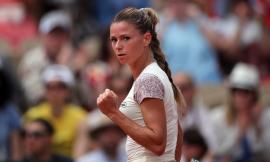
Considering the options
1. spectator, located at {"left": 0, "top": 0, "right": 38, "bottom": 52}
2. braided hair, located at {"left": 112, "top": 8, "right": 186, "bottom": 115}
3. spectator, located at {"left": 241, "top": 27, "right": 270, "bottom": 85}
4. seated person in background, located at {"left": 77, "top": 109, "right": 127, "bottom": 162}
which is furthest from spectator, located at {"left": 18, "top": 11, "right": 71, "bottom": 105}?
braided hair, located at {"left": 112, "top": 8, "right": 186, "bottom": 115}

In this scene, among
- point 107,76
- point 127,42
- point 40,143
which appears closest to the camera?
point 127,42

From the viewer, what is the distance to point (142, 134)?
558cm

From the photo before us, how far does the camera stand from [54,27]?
38.1 feet

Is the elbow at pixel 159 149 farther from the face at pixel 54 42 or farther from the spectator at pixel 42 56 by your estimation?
the face at pixel 54 42

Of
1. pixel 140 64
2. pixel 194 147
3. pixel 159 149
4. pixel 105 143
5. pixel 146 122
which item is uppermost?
pixel 140 64

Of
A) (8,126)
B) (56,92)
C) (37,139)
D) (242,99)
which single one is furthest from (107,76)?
(242,99)

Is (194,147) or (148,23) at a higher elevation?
(148,23)

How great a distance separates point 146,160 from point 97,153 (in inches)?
172

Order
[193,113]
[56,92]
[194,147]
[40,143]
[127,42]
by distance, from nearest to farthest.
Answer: [127,42] < [194,147] < [40,143] < [193,113] < [56,92]

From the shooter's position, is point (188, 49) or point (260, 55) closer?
point (188, 49)

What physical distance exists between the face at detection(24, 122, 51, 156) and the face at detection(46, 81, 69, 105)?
727 millimetres

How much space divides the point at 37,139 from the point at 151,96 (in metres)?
4.22

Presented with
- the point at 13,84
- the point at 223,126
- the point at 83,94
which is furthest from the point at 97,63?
the point at 223,126

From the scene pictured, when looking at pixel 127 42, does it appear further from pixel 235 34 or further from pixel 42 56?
pixel 235 34
